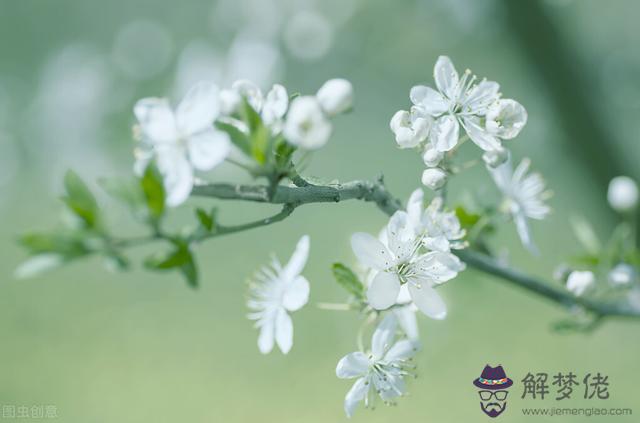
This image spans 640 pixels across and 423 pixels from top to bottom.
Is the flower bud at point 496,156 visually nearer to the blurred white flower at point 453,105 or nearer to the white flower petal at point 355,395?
the blurred white flower at point 453,105

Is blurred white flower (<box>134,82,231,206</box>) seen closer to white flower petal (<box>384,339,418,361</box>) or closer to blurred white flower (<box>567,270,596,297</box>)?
white flower petal (<box>384,339,418,361</box>)

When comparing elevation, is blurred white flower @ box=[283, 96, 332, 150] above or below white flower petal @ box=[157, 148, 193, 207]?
above


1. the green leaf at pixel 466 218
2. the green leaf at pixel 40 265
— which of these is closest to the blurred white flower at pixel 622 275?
the green leaf at pixel 466 218

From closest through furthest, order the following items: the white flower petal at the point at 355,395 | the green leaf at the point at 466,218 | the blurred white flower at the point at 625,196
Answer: the white flower petal at the point at 355,395
the green leaf at the point at 466,218
the blurred white flower at the point at 625,196

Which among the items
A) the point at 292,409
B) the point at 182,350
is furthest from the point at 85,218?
the point at 182,350

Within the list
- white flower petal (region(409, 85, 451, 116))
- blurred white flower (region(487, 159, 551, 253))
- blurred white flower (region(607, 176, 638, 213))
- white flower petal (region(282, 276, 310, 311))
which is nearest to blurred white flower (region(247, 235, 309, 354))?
white flower petal (region(282, 276, 310, 311))

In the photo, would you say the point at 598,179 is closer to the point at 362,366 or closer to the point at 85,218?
the point at 362,366

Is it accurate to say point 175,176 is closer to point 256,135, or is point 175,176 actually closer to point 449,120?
point 256,135
